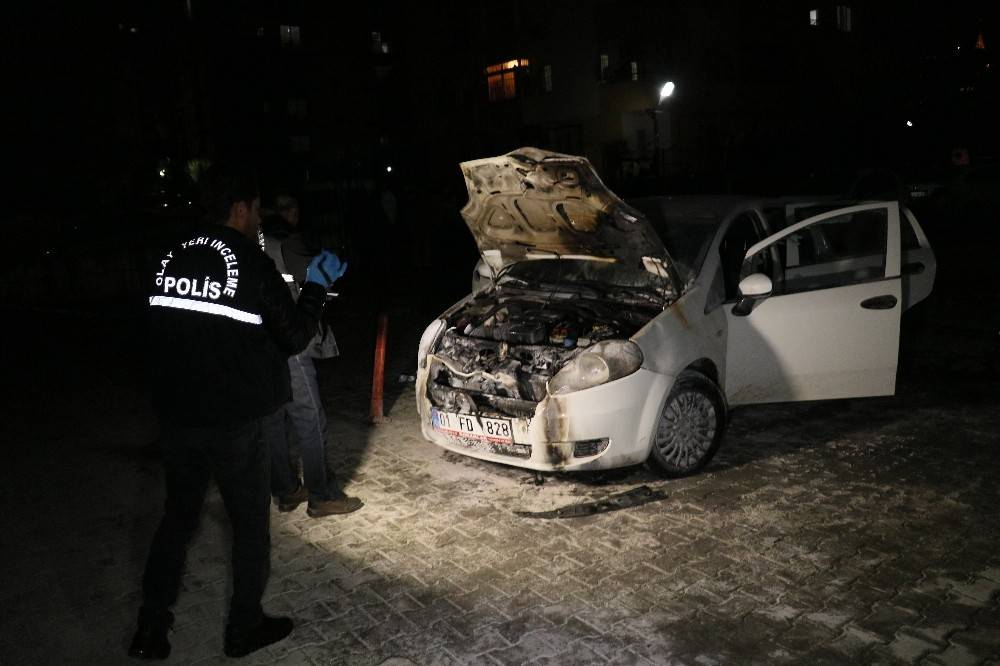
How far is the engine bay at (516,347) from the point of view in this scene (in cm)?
499

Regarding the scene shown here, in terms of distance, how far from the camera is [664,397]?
4961mm

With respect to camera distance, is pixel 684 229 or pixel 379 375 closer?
pixel 684 229

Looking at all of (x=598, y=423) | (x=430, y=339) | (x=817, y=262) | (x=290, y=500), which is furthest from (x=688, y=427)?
(x=290, y=500)

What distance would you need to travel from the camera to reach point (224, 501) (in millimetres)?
3232

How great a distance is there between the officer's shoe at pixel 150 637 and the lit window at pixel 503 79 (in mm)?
30185

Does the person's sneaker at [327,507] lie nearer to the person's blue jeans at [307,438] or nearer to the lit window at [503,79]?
the person's blue jeans at [307,438]

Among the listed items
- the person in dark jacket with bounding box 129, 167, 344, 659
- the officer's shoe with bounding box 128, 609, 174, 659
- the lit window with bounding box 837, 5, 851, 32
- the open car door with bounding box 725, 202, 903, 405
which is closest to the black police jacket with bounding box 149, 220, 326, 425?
the person in dark jacket with bounding box 129, 167, 344, 659

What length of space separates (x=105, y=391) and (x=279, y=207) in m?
4.90

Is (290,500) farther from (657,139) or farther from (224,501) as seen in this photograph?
(657,139)

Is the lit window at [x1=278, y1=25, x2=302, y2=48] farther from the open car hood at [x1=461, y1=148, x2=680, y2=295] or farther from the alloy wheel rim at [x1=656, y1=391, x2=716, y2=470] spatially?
the alloy wheel rim at [x1=656, y1=391, x2=716, y2=470]

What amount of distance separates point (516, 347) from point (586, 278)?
994 mm

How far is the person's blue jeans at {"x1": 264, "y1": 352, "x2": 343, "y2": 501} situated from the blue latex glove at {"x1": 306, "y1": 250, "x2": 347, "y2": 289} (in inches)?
37.5

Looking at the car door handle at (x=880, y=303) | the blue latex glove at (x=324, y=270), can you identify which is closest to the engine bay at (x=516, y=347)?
the blue latex glove at (x=324, y=270)

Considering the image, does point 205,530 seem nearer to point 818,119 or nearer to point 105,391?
point 105,391
